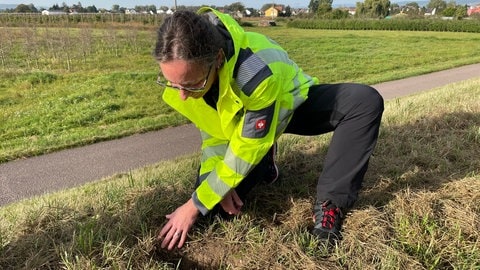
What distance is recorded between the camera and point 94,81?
10.0 metres

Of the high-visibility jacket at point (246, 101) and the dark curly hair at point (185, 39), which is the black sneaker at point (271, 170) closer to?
the high-visibility jacket at point (246, 101)

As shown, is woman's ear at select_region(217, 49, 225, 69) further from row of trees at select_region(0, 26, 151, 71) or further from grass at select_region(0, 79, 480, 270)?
row of trees at select_region(0, 26, 151, 71)

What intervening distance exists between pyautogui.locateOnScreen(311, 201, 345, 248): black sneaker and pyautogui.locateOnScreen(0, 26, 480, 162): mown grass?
1.39m

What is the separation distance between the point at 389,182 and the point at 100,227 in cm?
208

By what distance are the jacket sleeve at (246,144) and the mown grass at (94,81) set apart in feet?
2.16

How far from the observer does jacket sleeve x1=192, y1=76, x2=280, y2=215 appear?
2174 millimetres

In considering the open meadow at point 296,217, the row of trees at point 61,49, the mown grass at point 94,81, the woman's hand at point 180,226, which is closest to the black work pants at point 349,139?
the open meadow at point 296,217

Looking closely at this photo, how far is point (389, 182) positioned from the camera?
319cm

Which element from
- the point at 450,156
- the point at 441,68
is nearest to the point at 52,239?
the point at 450,156

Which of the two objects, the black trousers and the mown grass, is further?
the mown grass

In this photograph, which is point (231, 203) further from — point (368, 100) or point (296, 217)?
point (368, 100)

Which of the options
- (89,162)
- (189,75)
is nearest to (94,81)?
(89,162)

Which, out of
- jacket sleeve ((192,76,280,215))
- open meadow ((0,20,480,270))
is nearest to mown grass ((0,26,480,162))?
jacket sleeve ((192,76,280,215))

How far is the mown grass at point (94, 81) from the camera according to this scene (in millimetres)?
6633
